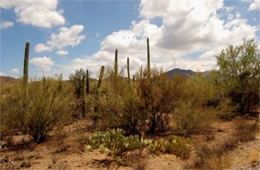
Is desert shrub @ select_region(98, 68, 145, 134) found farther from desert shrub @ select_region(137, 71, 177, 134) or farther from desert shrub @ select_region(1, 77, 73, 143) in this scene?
desert shrub @ select_region(1, 77, 73, 143)

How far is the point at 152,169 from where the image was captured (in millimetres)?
6578

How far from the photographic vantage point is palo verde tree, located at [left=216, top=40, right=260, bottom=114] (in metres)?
16.2

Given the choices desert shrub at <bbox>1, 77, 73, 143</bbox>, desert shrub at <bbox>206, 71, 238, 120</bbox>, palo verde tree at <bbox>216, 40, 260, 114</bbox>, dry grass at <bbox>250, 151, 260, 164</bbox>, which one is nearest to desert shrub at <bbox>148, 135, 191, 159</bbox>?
dry grass at <bbox>250, 151, 260, 164</bbox>

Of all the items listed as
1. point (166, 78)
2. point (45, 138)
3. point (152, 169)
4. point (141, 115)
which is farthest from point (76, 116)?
point (152, 169)

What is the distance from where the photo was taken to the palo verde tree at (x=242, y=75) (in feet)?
53.2

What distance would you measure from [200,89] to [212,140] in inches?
139

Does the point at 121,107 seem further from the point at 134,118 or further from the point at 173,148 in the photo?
the point at 173,148

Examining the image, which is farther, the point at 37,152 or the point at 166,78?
the point at 166,78

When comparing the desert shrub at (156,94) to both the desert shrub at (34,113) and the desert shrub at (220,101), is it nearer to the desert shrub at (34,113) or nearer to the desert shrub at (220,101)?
the desert shrub at (34,113)

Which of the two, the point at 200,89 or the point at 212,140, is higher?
the point at 200,89

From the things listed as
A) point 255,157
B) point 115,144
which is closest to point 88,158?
point 115,144

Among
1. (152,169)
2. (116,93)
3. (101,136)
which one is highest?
(116,93)

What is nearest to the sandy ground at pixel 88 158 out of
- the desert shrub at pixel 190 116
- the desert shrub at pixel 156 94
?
the desert shrub at pixel 190 116

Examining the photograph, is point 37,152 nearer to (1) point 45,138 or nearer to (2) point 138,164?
(1) point 45,138
